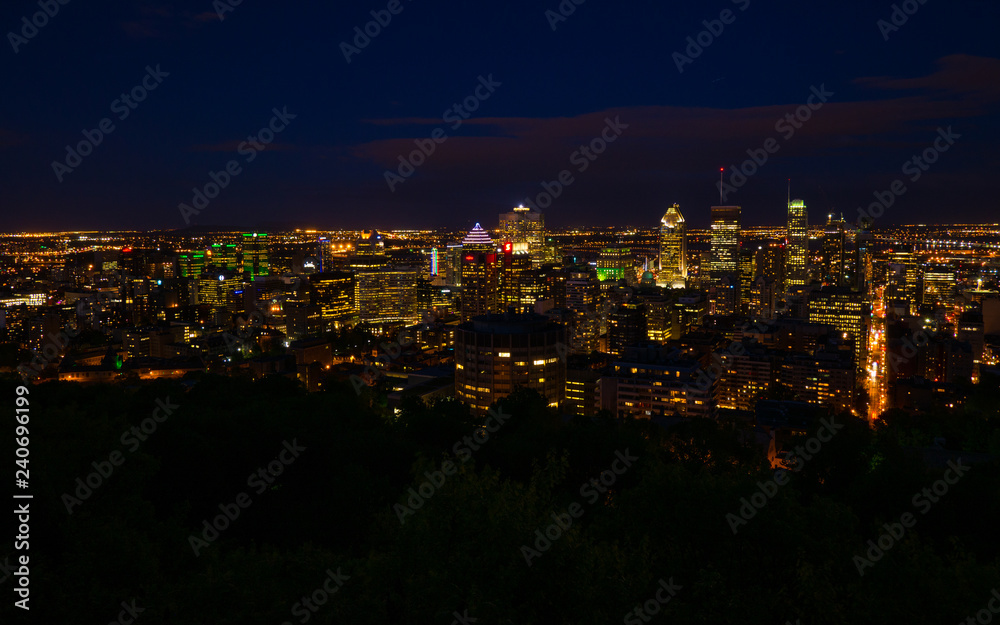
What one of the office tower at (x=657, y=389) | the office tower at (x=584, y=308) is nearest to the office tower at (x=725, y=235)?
the office tower at (x=584, y=308)

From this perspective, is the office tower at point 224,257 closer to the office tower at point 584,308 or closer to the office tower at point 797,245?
the office tower at point 584,308

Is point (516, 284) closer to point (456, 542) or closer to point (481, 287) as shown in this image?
point (481, 287)

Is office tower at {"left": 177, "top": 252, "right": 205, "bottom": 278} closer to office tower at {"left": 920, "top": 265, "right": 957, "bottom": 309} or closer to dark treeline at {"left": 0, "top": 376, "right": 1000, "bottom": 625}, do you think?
dark treeline at {"left": 0, "top": 376, "right": 1000, "bottom": 625}

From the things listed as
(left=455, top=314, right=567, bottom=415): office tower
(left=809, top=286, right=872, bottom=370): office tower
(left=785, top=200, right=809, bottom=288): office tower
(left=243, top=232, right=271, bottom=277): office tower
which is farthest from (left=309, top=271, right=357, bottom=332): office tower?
(left=785, top=200, right=809, bottom=288): office tower

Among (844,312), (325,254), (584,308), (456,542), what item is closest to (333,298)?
(584,308)

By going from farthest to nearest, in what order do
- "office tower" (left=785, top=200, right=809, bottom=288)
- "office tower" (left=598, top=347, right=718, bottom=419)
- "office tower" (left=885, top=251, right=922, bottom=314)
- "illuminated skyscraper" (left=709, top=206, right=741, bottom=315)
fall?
"illuminated skyscraper" (left=709, top=206, right=741, bottom=315) → "office tower" (left=785, top=200, right=809, bottom=288) → "office tower" (left=885, top=251, right=922, bottom=314) → "office tower" (left=598, top=347, right=718, bottom=419)
